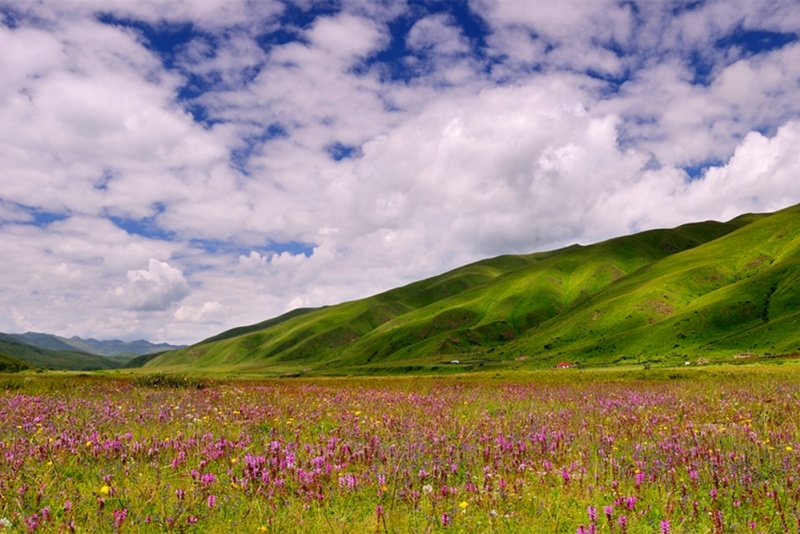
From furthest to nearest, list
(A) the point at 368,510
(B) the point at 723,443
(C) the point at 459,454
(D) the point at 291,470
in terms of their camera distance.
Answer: (B) the point at 723,443, (C) the point at 459,454, (D) the point at 291,470, (A) the point at 368,510

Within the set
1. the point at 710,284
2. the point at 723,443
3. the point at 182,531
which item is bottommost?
the point at 723,443

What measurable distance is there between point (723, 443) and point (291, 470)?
9.05m

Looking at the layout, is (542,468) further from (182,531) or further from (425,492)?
(182,531)

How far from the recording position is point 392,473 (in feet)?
26.0

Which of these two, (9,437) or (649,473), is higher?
(9,437)

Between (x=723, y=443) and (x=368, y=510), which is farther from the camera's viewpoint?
(x=723, y=443)

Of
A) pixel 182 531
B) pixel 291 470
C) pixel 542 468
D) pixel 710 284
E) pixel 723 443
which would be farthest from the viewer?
pixel 710 284

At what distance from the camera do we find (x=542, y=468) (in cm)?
Answer: 860

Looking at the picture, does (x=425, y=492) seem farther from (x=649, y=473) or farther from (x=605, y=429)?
(x=605, y=429)

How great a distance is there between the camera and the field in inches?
237

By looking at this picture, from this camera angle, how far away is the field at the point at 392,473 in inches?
237

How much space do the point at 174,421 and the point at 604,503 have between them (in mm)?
10223

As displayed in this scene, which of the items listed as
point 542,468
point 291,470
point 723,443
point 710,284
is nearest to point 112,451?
point 291,470

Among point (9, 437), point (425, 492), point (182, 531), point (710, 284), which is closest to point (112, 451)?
point (9, 437)
